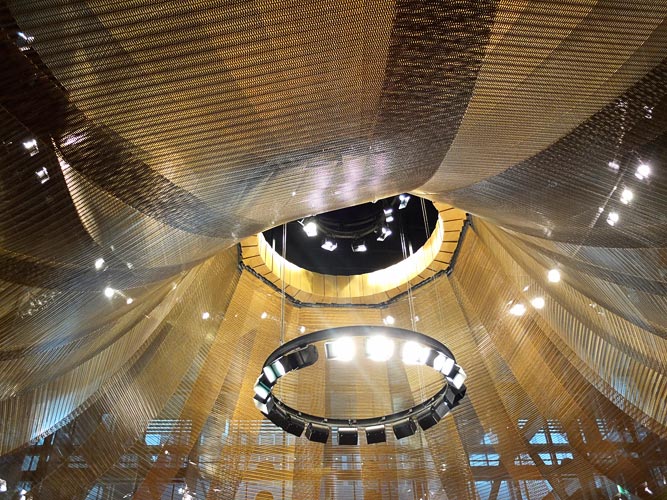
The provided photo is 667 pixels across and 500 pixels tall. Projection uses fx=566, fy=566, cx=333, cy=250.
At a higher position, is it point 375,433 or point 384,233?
point 384,233

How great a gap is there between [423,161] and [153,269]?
1957 mm

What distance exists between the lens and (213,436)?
755cm

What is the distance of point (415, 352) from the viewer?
5.28 metres

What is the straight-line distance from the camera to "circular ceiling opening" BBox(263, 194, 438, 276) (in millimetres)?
8125

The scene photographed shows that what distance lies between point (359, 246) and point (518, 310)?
243 cm

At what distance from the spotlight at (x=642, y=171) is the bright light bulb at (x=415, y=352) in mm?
2388

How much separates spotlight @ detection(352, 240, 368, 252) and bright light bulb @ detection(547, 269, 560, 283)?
122 inches

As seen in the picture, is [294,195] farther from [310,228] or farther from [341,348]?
[310,228]

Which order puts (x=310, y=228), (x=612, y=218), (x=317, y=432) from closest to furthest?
1. (x=612, y=218)
2. (x=317, y=432)
3. (x=310, y=228)

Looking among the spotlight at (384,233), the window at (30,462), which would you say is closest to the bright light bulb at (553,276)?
the spotlight at (384,233)

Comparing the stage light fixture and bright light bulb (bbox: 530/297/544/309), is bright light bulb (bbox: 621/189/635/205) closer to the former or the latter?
bright light bulb (bbox: 530/297/544/309)

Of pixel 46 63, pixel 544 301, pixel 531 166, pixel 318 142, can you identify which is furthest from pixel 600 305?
pixel 46 63

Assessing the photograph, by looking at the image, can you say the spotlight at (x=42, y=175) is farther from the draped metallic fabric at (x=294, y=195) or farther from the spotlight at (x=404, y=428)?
the spotlight at (x=404, y=428)

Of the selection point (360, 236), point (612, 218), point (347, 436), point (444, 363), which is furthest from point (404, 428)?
point (612, 218)
